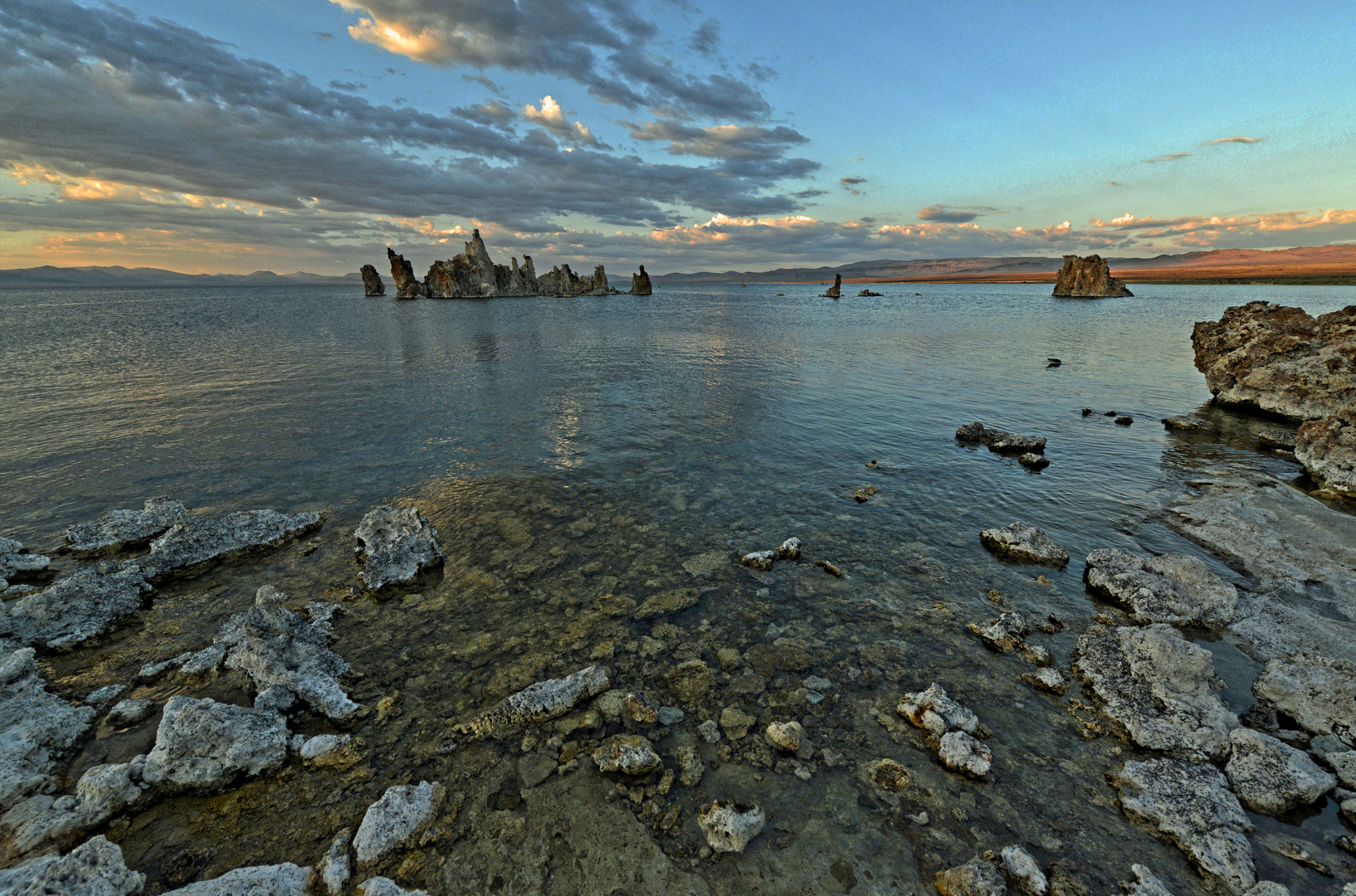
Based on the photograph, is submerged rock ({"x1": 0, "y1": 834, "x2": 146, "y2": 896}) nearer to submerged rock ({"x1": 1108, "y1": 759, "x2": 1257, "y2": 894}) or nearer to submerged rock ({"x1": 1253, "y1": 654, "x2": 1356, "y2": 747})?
submerged rock ({"x1": 1108, "y1": 759, "x2": 1257, "y2": 894})

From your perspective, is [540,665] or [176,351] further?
[176,351]

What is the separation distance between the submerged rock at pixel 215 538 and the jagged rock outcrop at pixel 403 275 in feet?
596

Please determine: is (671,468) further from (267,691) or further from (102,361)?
(102,361)

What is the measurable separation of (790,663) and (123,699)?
10.6 m

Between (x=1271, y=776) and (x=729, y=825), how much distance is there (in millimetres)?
7061

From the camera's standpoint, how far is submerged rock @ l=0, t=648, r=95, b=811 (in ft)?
18.9

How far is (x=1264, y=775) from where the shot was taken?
6109 mm

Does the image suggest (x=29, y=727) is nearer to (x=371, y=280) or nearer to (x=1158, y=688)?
(x=1158, y=688)

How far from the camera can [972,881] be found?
16.5 feet

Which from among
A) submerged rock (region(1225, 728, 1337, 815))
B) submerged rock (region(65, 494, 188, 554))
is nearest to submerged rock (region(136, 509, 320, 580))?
submerged rock (region(65, 494, 188, 554))

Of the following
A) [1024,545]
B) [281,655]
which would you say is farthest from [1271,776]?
[281,655]

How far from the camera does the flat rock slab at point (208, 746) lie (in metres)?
5.97

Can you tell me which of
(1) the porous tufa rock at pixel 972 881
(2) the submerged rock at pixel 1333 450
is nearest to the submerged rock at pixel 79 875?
(1) the porous tufa rock at pixel 972 881

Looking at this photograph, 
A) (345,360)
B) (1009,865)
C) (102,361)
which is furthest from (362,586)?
(102,361)
